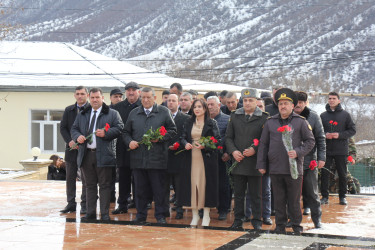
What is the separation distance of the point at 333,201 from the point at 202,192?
3832 mm

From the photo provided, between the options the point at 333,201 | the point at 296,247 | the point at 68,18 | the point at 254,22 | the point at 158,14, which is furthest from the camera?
the point at 68,18


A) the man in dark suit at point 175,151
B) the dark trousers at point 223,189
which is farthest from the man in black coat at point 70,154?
the dark trousers at point 223,189

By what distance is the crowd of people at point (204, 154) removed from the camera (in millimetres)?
9500

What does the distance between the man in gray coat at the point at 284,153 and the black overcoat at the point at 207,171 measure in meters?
1.06

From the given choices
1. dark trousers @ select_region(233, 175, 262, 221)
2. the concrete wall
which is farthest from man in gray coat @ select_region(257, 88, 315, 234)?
the concrete wall

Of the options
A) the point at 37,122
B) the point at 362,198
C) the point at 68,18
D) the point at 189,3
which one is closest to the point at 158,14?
the point at 189,3

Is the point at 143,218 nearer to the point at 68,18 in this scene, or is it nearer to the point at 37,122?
the point at 37,122

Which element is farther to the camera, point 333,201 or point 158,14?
point 158,14

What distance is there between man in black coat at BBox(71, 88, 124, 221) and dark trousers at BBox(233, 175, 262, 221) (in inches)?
73.6

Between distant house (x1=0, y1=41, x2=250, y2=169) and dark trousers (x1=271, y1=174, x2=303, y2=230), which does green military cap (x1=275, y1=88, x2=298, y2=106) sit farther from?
distant house (x1=0, y1=41, x2=250, y2=169)

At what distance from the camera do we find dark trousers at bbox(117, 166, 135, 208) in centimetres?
1182

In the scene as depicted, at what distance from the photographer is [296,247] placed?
8.55m

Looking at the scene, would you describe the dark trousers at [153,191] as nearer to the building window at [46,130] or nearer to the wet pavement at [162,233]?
the wet pavement at [162,233]

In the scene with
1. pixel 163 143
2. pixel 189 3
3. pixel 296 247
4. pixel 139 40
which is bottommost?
pixel 296 247
